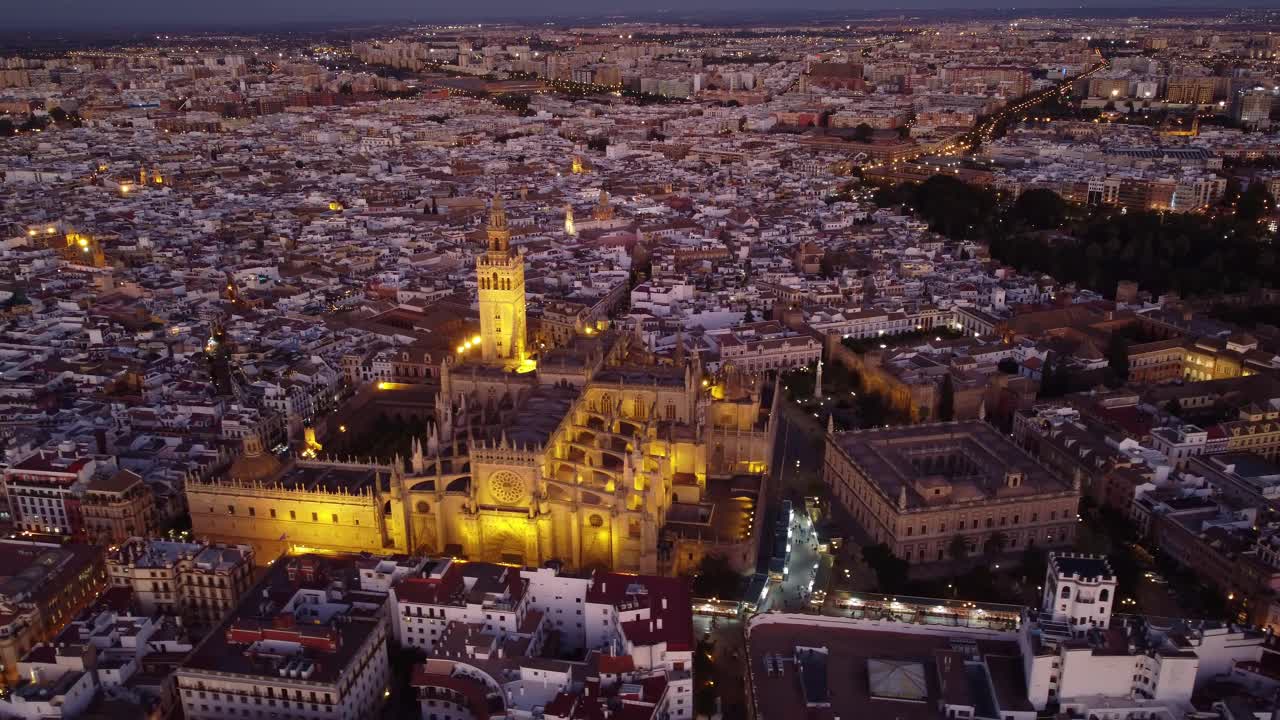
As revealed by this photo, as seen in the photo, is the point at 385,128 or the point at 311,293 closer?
the point at 311,293

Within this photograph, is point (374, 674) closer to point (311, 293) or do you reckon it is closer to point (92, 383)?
point (92, 383)

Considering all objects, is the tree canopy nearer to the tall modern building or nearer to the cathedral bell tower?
the cathedral bell tower

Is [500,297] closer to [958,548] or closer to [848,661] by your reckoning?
[958,548]

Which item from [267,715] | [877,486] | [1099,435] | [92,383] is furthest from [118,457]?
[1099,435]

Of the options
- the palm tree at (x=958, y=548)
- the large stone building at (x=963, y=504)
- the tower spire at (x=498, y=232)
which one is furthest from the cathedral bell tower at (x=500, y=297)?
the palm tree at (x=958, y=548)

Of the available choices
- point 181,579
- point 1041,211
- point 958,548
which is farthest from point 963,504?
point 1041,211

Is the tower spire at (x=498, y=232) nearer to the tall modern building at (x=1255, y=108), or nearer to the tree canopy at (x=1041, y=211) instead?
the tree canopy at (x=1041, y=211)

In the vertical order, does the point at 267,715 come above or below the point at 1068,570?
below
